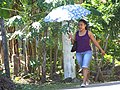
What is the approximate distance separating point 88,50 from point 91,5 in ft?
16.8

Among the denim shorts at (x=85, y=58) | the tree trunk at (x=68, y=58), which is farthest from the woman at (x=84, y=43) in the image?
the tree trunk at (x=68, y=58)

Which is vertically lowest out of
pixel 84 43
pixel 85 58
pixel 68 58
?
pixel 68 58

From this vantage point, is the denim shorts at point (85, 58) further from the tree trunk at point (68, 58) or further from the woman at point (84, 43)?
the tree trunk at point (68, 58)

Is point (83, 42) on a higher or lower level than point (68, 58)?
higher

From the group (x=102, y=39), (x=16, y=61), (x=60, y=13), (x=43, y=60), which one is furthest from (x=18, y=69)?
(x=60, y=13)

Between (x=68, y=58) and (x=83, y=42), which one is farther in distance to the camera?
(x=68, y=58)

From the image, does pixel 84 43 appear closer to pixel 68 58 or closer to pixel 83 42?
pixel 83 42

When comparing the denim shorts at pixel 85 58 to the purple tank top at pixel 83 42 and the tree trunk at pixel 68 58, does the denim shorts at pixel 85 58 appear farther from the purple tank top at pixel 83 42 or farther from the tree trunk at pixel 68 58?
the tree trunk at pixel 68 58

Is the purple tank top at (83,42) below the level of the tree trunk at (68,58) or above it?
above

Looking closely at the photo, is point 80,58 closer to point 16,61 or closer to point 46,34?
point 46,34

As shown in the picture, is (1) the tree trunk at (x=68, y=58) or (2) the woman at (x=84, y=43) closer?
(2) the woman at (x=84, y=43)

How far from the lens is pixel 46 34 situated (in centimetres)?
1318

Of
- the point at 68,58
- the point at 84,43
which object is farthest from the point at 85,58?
the point at 68,58

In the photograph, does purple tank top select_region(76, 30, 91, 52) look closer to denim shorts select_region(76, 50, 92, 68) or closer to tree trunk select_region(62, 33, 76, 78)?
denim shorts select_region(76, 50, 92, 68)
